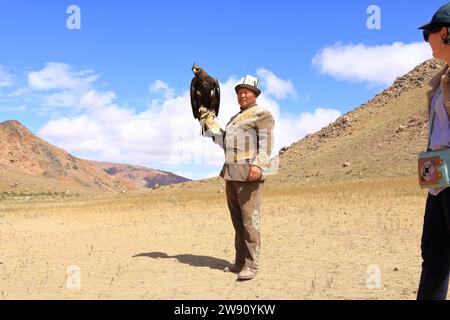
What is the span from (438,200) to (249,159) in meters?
3.00

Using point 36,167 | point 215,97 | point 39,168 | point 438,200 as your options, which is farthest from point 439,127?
point 39,168

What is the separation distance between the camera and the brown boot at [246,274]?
5.91m

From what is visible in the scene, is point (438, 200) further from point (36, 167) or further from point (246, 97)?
point (36, 167)

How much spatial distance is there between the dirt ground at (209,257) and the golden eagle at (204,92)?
2270 millimetres

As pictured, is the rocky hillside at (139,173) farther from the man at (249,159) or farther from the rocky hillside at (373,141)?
the man at (249,159)

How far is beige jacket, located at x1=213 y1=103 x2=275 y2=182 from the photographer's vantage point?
6.16m

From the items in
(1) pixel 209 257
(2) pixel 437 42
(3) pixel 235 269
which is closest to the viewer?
(2) pixel 437 42

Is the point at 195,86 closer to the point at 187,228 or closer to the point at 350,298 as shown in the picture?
the point at 350,298

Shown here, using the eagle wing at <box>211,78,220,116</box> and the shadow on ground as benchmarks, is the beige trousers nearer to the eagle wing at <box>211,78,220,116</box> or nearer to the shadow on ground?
the shadow on ground

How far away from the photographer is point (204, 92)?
6707 mm

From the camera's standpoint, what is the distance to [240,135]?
628 centimetres

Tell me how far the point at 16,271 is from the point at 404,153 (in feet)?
132
